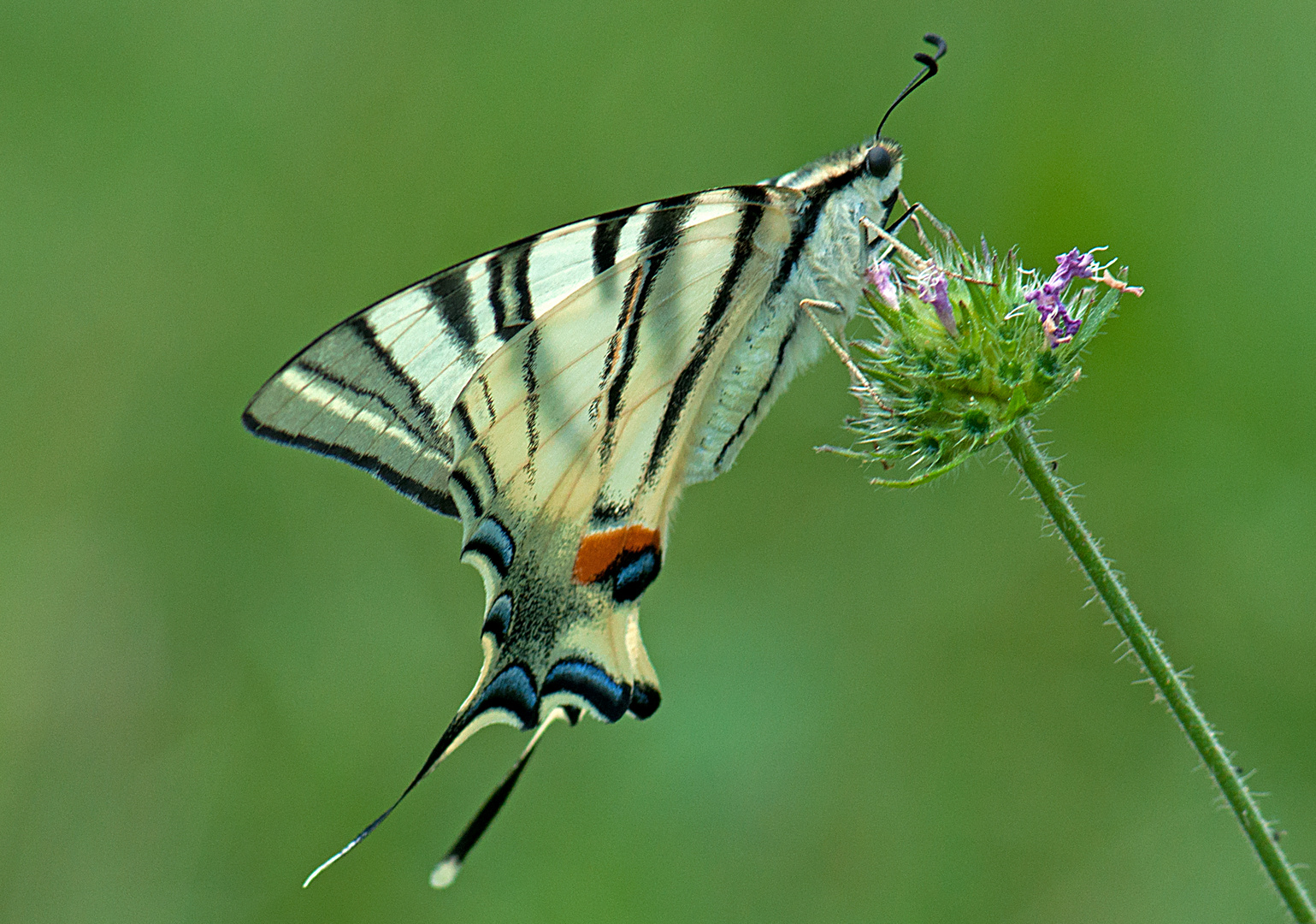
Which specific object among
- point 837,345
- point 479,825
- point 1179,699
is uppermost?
point 837,345

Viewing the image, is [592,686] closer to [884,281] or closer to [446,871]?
[446,871]

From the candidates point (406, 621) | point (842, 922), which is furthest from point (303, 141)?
point (842, 922)

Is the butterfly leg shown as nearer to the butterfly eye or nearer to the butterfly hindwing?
the butterfly hindwing

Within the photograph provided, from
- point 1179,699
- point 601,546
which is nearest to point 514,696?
point 601,546

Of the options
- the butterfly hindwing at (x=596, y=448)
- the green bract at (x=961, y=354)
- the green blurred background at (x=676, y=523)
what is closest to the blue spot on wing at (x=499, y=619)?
the butterfly hindwing at (x=596, y=448)

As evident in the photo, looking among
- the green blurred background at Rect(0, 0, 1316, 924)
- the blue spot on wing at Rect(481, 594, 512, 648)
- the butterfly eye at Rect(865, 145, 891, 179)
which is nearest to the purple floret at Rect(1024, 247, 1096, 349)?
the butterfly eye at Rect(865, 145, 891, 179)

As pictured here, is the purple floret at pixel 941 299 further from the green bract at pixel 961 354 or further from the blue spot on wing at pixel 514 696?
the blue spot on wing at pixel 514 696
